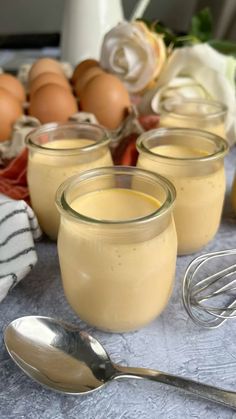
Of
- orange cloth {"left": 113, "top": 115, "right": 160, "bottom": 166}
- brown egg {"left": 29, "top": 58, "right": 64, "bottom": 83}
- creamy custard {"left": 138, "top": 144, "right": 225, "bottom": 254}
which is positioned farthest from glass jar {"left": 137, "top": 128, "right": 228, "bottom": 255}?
brown egg {"left": 29, "top": 58, "right": 64, "bottom": 83}

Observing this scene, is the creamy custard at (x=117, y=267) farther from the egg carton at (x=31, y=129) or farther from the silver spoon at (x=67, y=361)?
the egg carton at (x=31, y=129)

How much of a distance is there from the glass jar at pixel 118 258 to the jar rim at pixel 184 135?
0.06 metres

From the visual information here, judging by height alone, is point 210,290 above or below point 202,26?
below

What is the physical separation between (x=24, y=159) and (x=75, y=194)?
220 mm

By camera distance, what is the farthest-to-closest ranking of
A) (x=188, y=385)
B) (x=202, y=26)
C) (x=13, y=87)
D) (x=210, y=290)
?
(x=202, y=26) < (x=13, y=87) < (x=210, y=290) < (x=188, y=385)

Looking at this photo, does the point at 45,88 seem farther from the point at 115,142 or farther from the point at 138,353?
the point at 138,353

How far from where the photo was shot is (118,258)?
0.38 meters

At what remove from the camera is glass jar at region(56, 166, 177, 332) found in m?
0.38

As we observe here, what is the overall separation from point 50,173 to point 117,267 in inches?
7.2

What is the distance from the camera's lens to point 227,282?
0.49 metres

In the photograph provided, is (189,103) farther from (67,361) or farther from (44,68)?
(67,361)

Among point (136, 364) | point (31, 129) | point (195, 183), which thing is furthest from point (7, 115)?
point (136, 364)

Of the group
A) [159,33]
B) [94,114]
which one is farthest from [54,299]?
[159,33]

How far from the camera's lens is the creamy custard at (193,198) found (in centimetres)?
50
